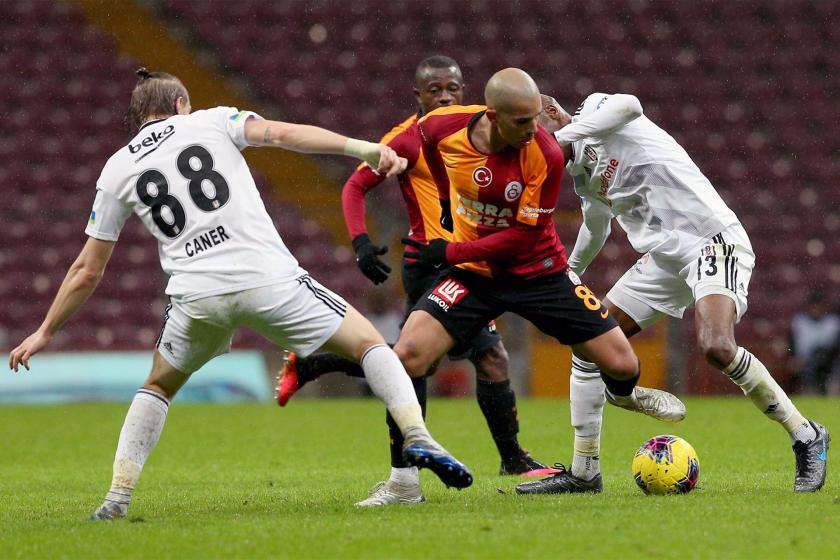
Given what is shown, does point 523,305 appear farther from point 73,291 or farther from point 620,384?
point 73,291

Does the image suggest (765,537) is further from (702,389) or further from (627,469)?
(702,389)

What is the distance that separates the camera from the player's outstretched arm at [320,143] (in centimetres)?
500

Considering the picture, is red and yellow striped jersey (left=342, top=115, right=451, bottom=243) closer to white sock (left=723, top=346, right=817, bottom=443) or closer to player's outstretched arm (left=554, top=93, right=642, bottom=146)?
player's outstretched arm (left=554, top=93, right=642, bottom=146)

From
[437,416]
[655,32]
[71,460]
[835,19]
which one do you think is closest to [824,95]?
[835,19]

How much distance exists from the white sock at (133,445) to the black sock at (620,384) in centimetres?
214

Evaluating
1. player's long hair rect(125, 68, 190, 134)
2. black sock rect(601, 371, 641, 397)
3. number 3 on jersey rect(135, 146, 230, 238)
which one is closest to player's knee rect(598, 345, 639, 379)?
black sock rect(601, 371, 641, 397)

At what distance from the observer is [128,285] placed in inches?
658

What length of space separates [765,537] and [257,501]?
2.67 m

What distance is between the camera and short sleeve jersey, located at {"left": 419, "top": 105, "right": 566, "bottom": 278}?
5680 mm

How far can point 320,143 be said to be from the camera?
5117mm

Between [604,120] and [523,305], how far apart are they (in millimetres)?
1030

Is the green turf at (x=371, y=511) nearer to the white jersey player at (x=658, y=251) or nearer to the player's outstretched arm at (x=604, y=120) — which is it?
the white jersey player at (x=658, y=251)

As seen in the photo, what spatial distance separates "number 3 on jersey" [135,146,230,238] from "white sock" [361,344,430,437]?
0.91m

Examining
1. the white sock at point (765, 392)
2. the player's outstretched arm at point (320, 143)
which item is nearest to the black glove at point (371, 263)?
the player's outstretched arm at point (320, 143)
